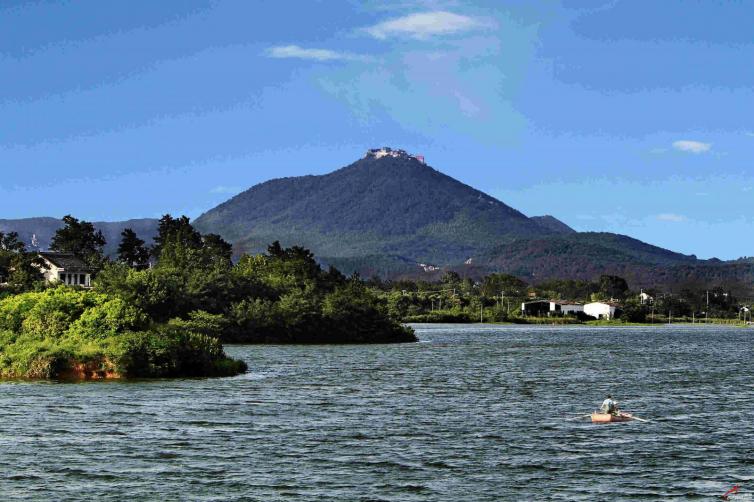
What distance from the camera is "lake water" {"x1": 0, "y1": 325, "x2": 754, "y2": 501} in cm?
4400

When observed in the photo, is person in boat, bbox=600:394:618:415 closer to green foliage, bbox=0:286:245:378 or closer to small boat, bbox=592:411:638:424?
small boat, bbox=592:411:638:424

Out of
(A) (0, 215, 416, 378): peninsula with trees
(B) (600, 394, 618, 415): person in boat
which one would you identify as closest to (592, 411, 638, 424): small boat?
(B) (600, 394, 618, 415): person in boat

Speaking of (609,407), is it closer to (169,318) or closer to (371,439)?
(371,439)

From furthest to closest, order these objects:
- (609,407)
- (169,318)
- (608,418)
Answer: (169,318) < (609,407) < (608,418)

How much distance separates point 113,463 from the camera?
48438mm

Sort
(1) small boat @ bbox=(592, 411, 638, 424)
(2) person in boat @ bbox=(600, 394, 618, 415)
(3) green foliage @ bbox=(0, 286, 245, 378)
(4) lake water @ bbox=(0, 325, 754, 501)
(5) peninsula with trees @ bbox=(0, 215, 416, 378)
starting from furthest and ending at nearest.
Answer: (5) peninsula with trees @ bbox=(0, 215, 416, 378) < (3) green foliage @ bbox=(0, 286, 245, 378) < (2) person in boat @ bbox=(600, 394, 618, 415) < (1) small boat @ bbox=(592, 411, 638, 424) < (4) lake water @ bbox=(0, 325, 754, 501)

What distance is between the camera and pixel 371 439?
56.4 metres

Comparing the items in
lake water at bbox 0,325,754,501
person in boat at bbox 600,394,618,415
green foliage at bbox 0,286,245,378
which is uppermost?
green foliage at bbox 0,286,245,378

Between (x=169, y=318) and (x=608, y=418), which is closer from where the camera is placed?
(x=608, y=418)

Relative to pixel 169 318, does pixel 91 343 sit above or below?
below

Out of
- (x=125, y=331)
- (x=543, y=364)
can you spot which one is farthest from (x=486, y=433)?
(x=543, y=364)

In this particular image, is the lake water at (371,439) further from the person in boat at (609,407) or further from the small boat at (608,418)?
the person in boat at (609,407)

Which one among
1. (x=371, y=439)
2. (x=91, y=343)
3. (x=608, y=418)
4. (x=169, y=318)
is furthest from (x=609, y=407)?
(x=169, y=318)

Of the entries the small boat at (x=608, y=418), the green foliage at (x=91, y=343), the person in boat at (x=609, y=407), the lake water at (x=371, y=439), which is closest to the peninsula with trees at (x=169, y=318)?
the green foliage at (x=91, y=343)
